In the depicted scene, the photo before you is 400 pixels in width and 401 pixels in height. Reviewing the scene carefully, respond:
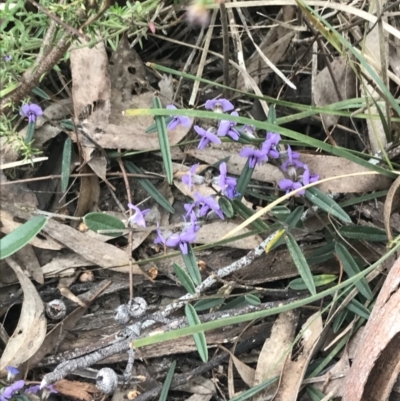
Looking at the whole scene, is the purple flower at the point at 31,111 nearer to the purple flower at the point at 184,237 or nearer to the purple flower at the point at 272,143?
the purple flower at the point at 184,237

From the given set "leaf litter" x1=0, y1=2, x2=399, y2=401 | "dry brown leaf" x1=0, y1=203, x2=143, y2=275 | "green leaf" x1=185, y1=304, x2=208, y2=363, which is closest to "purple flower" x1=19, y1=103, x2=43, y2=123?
"leaf litter" x1=0, y1=2, x2=399, y2=401

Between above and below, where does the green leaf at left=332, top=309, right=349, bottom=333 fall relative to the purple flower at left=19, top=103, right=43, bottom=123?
below

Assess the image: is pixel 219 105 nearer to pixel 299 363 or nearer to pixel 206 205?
pixel 206 205

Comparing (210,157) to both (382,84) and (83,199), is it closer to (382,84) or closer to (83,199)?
(83,199)

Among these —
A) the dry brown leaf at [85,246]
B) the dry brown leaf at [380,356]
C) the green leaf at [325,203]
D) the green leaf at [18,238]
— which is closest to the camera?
the green leaf at [18,238]

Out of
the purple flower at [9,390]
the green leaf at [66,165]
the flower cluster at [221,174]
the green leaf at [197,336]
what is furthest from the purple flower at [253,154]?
the purple flower at [9,390]

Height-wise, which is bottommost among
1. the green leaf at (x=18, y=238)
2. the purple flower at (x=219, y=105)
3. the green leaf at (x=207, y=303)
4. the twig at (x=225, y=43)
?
the green leaf at (x=207, y=303)

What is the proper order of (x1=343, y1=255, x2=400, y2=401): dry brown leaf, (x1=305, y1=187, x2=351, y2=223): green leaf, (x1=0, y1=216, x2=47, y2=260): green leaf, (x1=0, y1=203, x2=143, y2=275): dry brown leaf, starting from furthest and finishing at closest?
(x1=0, y1=203, x2=143, y2=275): dry brown leaf, (x1=305, y1=187, x2=351, y2=223): green leaf, (x1=343, y1=255, x2=400, y2=401): dry brown leaf, (x1=0, y1=216, x2=47, y2=260): green leaf

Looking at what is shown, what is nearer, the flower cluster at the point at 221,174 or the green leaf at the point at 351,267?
the flower cluster at the point at 221,174

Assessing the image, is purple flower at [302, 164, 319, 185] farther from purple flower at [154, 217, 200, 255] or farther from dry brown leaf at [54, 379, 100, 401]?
dry brown leaf at [54, 379, 100, 401]
